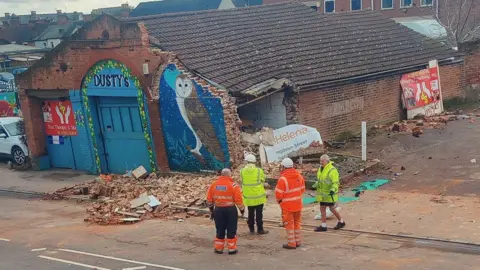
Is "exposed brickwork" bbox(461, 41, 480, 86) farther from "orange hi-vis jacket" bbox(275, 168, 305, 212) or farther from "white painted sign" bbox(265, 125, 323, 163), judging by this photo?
"orange hi-vis jacket" bbox(275, 168, 305, 212)

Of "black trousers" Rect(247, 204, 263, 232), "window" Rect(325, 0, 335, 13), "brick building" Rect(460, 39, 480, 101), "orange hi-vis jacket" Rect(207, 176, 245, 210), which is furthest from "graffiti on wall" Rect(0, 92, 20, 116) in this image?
"window" Rect(325, 0, 335, 13)

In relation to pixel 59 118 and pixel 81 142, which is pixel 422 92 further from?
pixel 59 118

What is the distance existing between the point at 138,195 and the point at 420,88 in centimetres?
1300

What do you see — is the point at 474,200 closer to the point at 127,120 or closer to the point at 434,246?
the point at 434,246

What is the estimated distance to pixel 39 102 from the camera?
72.6ft

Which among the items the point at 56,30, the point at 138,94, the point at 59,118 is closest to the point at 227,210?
the point at 138,94

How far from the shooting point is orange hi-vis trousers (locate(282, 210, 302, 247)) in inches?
419

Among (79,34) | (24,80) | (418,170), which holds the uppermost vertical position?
(79,34)

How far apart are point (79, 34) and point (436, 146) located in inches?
470

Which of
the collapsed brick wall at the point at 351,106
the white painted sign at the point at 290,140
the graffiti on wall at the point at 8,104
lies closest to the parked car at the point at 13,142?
→ the graffiti on wall at the point at 8,104

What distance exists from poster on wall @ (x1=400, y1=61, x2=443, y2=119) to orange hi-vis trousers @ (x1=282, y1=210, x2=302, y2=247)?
44.4ft

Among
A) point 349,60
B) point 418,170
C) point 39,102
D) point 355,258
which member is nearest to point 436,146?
point 418,170

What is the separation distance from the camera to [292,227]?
10.6m

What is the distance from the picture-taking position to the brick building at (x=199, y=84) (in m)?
17.3
